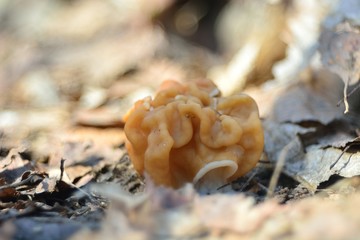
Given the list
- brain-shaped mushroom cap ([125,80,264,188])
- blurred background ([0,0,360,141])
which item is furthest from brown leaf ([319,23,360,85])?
brain-shaped mushroom cap ([125,80,264,188])

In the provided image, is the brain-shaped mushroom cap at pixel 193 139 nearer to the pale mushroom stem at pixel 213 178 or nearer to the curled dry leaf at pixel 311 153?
the pale mushroom stem at pixel 213 178

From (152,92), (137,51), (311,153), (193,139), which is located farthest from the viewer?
(137,51)

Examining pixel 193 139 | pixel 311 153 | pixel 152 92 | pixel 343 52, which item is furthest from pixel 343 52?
pixel 152 92

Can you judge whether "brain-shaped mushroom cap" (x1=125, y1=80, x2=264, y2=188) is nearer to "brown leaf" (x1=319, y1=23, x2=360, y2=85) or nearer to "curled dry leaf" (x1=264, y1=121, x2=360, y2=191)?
"curled dry leaf" (x1=264, y1=121, x2=360, y2=191)

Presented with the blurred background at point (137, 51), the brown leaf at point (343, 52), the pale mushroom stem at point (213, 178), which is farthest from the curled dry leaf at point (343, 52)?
the pale mushroom stem at point (213, 178)

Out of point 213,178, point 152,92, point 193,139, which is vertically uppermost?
point 152,92

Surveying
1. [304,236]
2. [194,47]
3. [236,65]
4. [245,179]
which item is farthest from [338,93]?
[194,47]

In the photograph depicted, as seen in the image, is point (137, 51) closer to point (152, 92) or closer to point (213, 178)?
point (152, 92)
